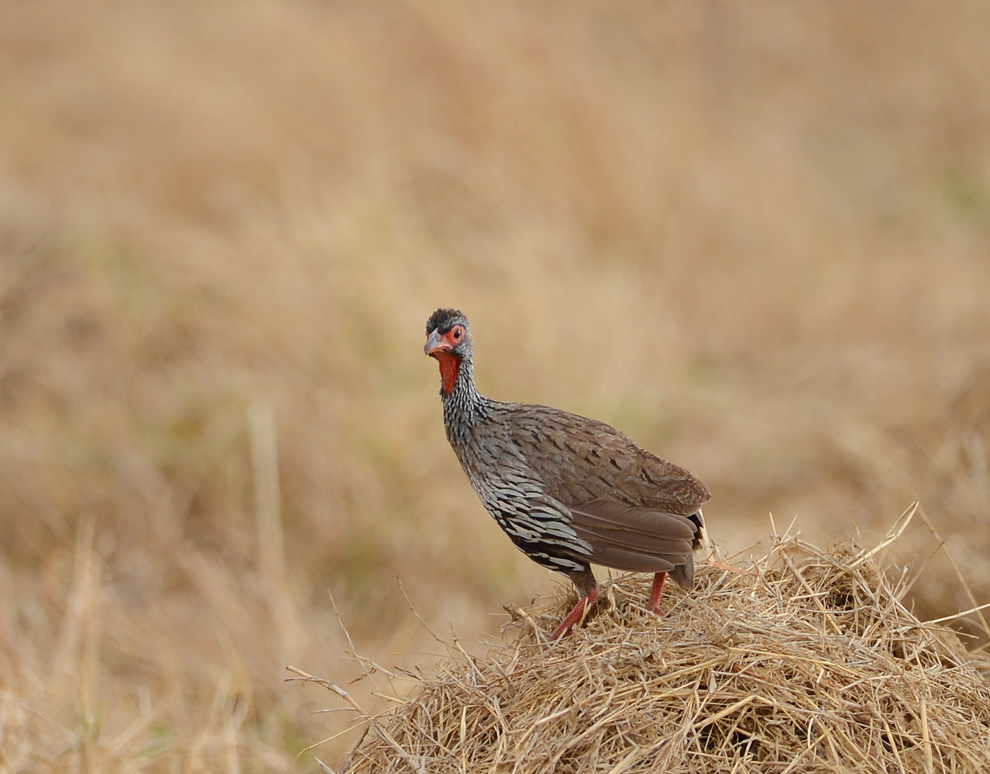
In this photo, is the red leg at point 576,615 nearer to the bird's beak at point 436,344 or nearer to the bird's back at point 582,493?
the bird's back at point 582,493

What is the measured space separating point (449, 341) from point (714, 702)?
56.5 inches

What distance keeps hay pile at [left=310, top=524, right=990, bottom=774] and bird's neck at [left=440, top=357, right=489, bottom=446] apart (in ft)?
2.59

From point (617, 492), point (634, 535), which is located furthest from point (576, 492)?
point (634, 535)

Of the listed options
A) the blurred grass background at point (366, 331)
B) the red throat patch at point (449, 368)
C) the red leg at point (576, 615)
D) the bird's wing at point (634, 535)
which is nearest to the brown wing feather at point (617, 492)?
the bird's wing at point (634, 535)

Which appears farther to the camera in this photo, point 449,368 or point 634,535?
point 449,368

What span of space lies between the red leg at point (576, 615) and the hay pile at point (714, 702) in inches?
2.7

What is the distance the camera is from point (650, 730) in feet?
9.47

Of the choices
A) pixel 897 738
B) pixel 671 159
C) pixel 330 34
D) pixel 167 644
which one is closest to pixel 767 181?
pixel 671 159

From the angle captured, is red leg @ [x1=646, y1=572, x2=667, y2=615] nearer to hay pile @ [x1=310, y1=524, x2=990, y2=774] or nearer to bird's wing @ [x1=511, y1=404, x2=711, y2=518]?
hay pile @ [x1=310, y1=524, x2=990, y2=774]

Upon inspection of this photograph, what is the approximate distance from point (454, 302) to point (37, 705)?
5.04 m

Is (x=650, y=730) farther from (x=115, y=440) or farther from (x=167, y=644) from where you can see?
(x=115, y=440)

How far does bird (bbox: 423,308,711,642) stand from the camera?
342 cm

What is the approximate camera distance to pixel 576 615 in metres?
3.47

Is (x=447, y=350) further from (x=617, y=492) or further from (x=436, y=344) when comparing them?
(x=617, y=492)
